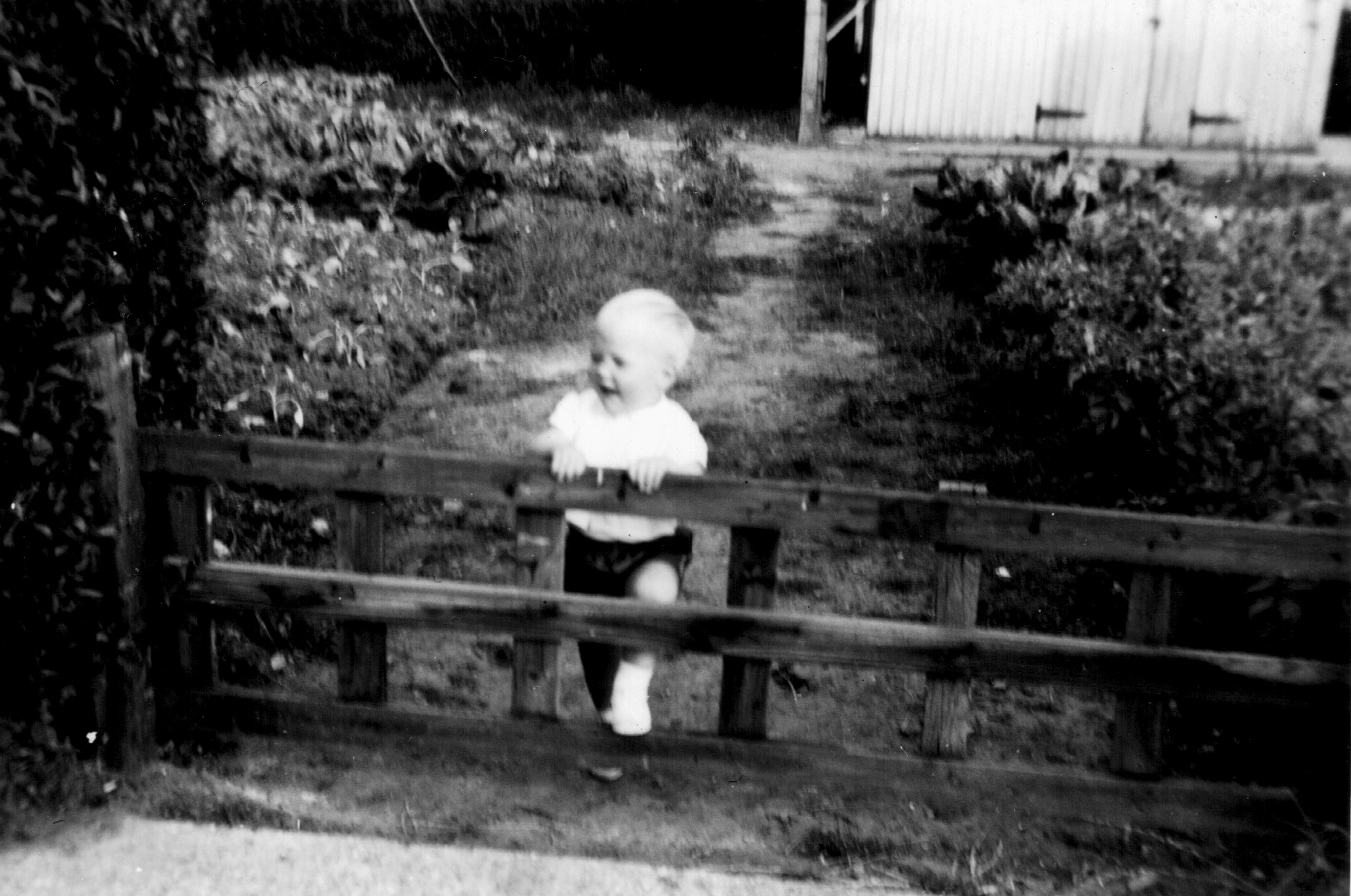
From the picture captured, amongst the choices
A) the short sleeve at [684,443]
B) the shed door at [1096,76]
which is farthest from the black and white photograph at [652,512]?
the shed door at [1096,76]

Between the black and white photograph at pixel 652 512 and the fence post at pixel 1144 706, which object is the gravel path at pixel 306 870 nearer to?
the black and white photograph at pixel 652 512

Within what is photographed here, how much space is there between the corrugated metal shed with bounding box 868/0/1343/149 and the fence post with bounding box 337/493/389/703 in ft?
13.3

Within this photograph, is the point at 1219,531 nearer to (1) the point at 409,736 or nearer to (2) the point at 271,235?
(1) the point at 409,736

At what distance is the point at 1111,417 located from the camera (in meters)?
4.94

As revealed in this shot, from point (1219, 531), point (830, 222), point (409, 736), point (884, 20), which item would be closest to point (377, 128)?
point (830, 222)

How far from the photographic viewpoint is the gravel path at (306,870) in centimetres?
292

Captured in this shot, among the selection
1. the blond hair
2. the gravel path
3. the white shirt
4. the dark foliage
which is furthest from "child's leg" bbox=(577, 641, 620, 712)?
the dark foliage

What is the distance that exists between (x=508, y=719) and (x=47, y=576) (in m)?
1.18

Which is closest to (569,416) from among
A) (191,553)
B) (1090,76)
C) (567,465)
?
(567,465)

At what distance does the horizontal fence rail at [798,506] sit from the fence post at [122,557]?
0.10 metres

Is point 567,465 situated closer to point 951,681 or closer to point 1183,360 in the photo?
point 951,681

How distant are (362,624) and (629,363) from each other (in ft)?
3.20

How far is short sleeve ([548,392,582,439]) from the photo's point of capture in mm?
3314

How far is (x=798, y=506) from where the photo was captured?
3084 mm
